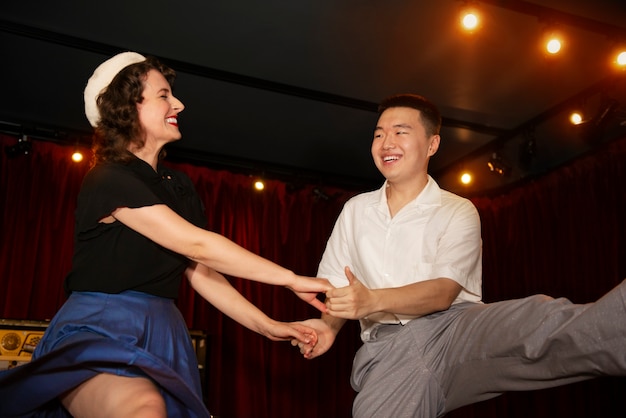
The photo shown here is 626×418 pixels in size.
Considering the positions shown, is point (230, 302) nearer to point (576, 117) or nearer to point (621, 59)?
point (621, 59)

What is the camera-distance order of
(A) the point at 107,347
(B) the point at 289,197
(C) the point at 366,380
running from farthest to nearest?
(B) the point at 289,197
(C) the point at 366,380
(A) the point at 107,347

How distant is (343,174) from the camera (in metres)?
7.07

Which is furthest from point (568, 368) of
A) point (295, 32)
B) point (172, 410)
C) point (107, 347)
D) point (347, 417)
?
point (347, 417)

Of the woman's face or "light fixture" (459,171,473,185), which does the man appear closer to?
the woman's face

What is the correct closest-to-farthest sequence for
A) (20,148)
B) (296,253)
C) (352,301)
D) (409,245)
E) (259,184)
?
1. (352,301)
2. (409,245)
3. (20,148)
4. (259,184)
5. (296,253)

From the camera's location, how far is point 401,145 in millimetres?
2658

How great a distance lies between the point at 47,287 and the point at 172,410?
15.4 feet

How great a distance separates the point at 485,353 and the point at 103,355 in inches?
50.7

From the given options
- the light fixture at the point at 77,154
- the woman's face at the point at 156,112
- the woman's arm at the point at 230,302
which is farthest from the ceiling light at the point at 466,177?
the woman's face at the point at 156,112

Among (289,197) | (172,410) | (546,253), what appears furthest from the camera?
(289,197)

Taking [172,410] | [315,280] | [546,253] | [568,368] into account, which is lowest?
[172,410]

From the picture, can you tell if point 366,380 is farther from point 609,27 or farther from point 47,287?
point 47,287

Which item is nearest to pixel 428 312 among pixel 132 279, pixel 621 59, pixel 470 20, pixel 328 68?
pixel 132 279

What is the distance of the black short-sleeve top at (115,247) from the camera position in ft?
5.70
